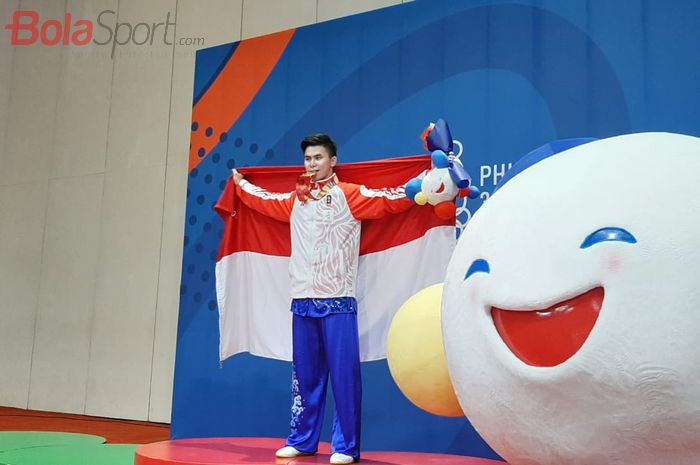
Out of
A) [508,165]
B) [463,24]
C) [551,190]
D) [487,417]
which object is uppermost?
[463,24]

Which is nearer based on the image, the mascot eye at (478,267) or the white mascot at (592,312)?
the white mascot at (592,312)

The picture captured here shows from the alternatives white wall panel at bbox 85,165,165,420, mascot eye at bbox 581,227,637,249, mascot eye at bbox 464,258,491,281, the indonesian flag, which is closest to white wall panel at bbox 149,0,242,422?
white wall panel at bbox 85,165,165,420

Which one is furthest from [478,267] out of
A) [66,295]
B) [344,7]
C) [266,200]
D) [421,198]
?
[66,295]

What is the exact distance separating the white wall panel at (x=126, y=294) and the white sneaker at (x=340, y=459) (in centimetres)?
372

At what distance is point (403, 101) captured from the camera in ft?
14.6

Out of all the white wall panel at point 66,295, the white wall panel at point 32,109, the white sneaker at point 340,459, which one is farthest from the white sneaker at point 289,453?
the white wall panel at point 32,109

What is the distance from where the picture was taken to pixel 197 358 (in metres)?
5.04

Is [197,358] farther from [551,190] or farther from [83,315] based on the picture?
[551,190]

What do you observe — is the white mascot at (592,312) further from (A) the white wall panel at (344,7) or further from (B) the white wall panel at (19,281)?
(B) the white wall panel at (19,281)

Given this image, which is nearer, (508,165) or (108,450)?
(508,165)

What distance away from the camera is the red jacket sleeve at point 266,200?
3.83 m

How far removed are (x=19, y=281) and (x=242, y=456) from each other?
16.6 feet

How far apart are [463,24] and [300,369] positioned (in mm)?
2140

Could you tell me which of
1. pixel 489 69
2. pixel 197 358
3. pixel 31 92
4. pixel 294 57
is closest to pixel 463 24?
pixel 489 69
